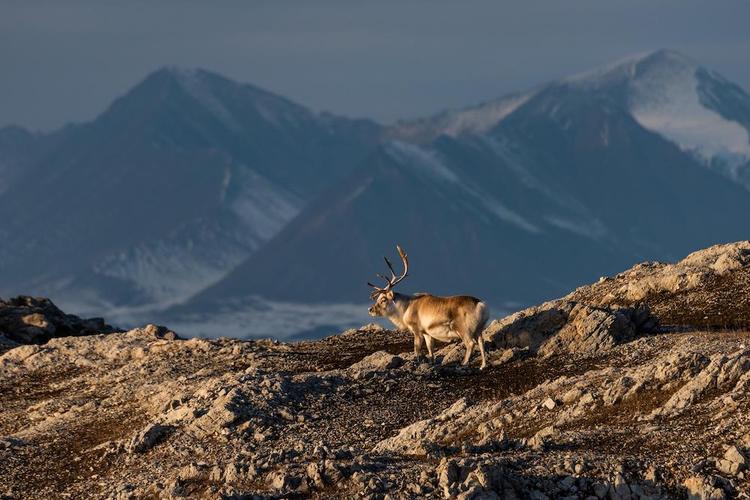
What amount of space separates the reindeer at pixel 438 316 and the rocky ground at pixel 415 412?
33.4 inches

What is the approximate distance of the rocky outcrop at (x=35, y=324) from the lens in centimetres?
7681

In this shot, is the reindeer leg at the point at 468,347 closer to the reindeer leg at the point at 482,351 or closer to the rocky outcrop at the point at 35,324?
the reindeer leg at the point at 482,351

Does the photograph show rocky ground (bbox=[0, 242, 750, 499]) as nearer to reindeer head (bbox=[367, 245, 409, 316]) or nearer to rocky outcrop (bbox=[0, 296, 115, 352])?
reindeer head (bbox=[367, 245, 409, 316])

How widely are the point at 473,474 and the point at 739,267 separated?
89.8 feet

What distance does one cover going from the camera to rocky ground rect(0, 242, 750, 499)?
4300cm

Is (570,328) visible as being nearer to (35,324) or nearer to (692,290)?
(692,290)

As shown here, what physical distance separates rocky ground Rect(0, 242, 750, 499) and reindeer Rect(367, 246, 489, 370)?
2.78 ft

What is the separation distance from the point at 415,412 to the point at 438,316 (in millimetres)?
→ 6641

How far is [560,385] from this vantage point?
5059 cm

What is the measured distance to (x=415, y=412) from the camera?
170ft

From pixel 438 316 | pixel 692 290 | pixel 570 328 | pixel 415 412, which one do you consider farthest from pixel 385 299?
pixel 692 290

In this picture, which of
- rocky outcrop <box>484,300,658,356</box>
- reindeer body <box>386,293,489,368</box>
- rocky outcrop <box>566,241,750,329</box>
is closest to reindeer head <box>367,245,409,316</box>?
reindeer body <box>386,293,489,368</box>

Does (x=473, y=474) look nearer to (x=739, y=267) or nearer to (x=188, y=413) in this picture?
(x=188, y=413)

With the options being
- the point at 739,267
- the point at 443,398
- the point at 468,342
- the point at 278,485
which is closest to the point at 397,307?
the point at 468,342
